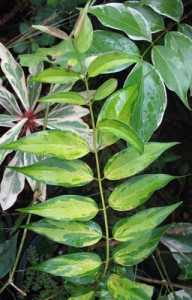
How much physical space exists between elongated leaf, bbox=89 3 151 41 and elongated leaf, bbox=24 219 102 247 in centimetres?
40

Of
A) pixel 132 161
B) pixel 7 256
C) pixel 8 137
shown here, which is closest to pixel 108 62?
pixel 132 161

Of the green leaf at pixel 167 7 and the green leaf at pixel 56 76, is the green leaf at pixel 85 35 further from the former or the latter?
the green leaf at pixel 167 7

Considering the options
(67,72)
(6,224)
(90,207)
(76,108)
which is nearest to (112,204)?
(90,207)

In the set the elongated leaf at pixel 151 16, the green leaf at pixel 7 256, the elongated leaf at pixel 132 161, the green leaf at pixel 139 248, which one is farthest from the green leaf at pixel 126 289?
the elongated leaf at pixel 151 16

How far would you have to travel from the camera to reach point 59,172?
2.07 feet

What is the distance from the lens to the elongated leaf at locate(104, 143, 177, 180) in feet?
2.09

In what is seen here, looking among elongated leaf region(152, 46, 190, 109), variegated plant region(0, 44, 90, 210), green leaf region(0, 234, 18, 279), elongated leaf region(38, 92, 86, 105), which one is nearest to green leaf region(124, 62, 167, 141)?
elongated leaf region(152, 46, 190, 109)

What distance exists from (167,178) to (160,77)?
28 cm

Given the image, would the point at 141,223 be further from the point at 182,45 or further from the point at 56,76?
the point at 182,45

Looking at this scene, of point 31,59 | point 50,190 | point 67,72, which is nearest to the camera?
point 67,72

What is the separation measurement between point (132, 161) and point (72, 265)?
0.19 meters

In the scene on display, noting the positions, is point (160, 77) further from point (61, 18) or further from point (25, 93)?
Result: point (61, 18)

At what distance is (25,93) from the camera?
0.97 meters

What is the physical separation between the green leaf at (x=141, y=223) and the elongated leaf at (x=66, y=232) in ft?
0.14
